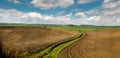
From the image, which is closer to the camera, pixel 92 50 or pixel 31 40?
pixel 92 50

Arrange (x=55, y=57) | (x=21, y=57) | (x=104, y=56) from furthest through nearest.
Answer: (x=104, y=56), (x=55, y=57), (x=21, y=57)

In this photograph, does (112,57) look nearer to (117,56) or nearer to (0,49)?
(117,56)

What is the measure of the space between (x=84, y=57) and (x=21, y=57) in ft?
37.6

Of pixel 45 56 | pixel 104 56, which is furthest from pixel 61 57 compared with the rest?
pixel 104 56

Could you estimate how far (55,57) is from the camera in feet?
91.3

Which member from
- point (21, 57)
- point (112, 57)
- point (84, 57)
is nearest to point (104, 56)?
point (112, 57)

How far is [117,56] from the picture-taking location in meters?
30.0

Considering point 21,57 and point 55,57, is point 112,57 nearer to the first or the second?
point 55,57

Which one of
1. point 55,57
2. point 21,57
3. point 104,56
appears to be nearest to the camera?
point 21,57

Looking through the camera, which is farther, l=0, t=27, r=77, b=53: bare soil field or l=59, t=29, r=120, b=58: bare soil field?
l=0, t=27, r=77, b=53: bare soil field

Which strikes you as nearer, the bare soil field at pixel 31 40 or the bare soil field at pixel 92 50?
the bare soil field at pixel 92 50

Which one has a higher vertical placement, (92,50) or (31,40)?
(92,50)

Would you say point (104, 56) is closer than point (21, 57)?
No

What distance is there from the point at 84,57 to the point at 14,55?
38.6ft
